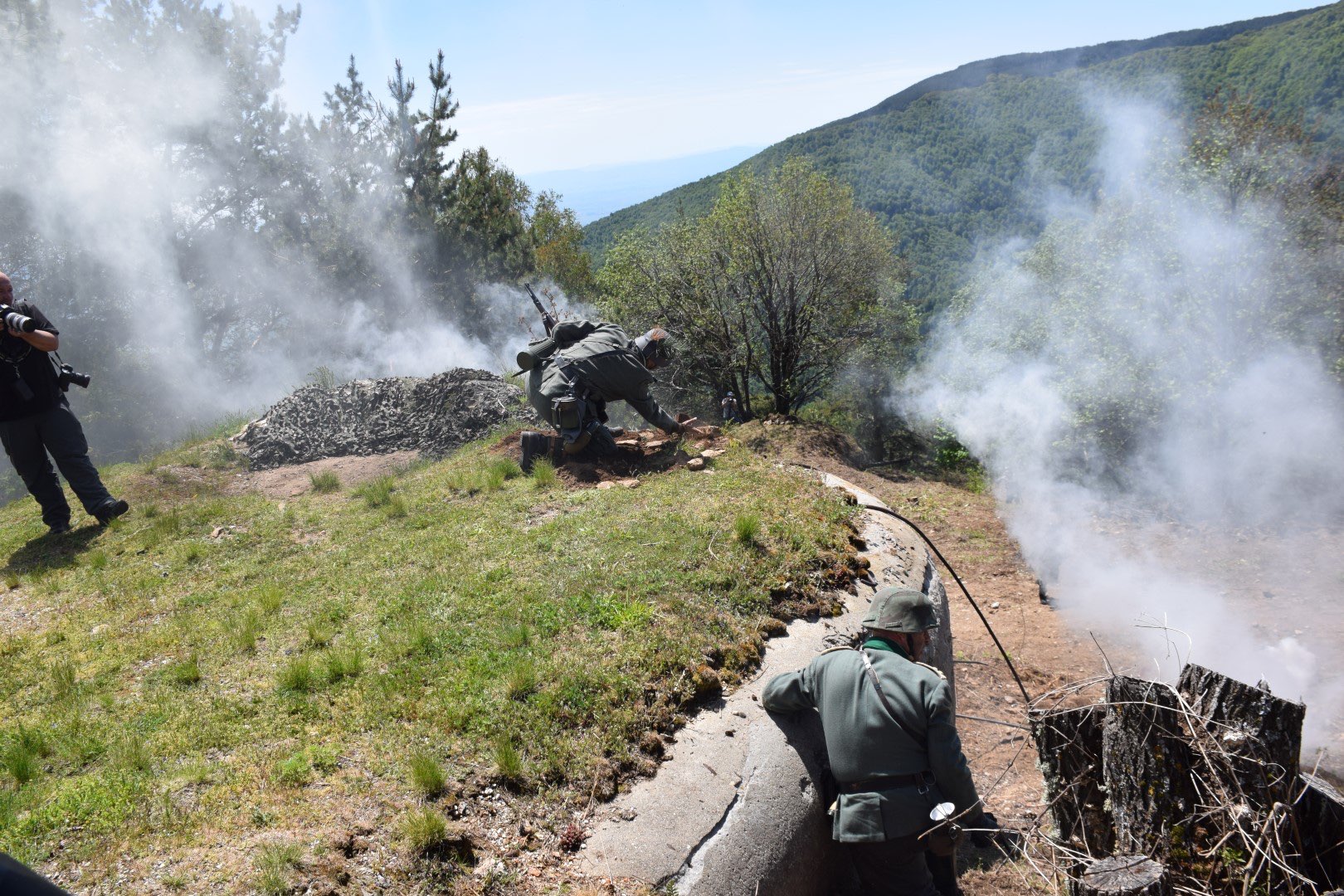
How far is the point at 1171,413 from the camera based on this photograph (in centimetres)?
1162

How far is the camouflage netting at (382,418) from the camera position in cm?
1063

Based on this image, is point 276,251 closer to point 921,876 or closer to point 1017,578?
point 1017,578

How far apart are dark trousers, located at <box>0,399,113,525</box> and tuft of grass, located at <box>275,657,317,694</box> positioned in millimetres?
4491

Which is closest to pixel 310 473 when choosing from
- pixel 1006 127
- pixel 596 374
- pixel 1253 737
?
pixel 596 374

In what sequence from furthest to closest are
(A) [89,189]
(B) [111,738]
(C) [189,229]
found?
(C) [189,229], (A) [89,189], (B) [111,738]

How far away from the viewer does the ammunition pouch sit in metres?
8.28

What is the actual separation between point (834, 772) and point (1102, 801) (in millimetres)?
1050

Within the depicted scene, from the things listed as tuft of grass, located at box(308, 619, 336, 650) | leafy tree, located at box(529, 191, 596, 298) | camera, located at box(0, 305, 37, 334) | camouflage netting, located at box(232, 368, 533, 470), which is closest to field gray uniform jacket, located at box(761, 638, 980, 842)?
tuft of grass, located at box(308, 619, 336, 650)

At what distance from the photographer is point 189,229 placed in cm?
2061

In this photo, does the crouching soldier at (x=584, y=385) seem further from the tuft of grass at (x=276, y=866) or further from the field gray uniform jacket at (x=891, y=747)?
the tuft of grass at (x=276, y=866)

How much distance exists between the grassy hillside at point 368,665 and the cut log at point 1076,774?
5.15 feet

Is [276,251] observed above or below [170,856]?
above

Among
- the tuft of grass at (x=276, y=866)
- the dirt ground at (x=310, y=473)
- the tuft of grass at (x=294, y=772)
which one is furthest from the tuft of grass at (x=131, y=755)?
the dirt ground at (x=310, y=473)

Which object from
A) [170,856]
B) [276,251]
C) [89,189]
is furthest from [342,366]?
[170,856]
